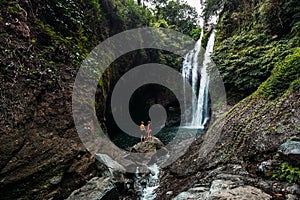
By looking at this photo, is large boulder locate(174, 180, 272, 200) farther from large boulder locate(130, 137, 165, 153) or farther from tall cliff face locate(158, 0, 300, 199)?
large boulder locate(130, 137, 165, 153)

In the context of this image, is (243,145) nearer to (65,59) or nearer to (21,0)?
(65,59)

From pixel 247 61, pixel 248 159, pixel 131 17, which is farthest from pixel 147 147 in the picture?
pixel 131 17

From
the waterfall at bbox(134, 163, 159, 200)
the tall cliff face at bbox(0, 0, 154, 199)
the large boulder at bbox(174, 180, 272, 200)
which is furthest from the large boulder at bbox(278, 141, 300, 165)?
the tall cliff face at bbox(0, 0, 154, 199)

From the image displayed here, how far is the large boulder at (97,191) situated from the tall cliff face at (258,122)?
3.91 ft

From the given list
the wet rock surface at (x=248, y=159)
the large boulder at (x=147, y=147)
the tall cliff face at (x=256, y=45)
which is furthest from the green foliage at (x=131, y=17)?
the wet rock surface at (x=248, y=159)

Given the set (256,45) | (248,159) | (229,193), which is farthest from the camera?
(256,45)

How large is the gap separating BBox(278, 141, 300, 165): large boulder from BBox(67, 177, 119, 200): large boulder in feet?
11.1

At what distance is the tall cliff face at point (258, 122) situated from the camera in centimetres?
356

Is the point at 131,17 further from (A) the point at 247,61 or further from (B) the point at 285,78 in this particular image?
(B) the point at 285,78

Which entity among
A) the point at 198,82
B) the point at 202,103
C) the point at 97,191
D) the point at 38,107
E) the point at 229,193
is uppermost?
the point at 198,82

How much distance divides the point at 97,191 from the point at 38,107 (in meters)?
2.55

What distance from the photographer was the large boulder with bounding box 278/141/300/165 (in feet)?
9.52

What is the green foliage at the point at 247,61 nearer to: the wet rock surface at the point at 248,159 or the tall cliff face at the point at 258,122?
the tall cliff face at the point at 258,122

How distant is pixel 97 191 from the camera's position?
3.98 metres
